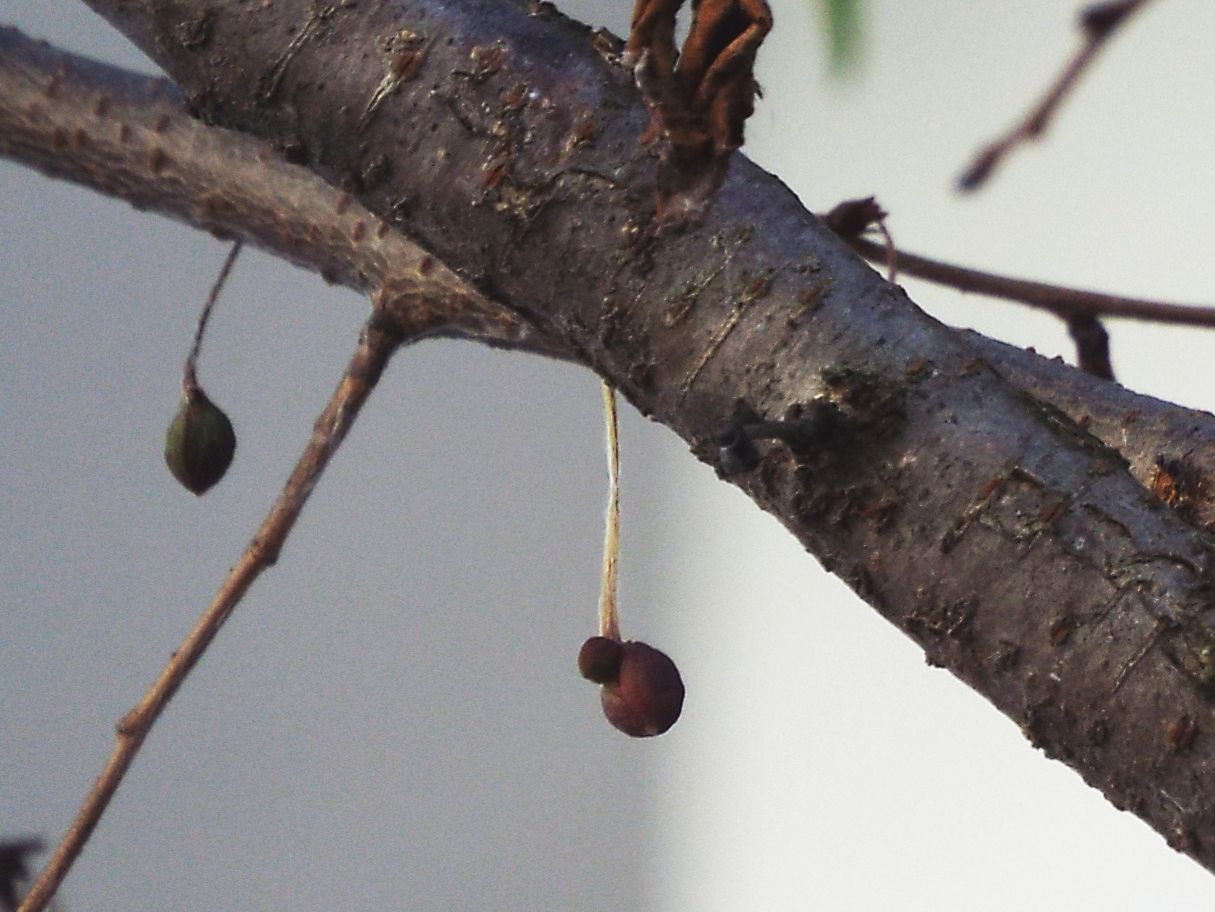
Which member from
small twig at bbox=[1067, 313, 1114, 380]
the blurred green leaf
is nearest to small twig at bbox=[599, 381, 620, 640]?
small twig at bbox=[1067, 313, 1114, 380]

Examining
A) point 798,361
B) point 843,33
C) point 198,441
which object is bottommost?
point 198,441

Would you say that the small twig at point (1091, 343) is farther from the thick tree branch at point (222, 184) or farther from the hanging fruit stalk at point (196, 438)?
the hanging fruit stalk at point (196, 438)

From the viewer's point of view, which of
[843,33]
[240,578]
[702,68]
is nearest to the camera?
[702,68]

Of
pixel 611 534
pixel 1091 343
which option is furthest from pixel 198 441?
pixel 1091 343

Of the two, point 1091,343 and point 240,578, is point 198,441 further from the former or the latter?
point 1091,343

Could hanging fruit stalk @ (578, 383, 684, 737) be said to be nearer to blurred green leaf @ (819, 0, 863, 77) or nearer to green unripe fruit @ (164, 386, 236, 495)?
green unripe fruit @ (164, 386, 236, 495)
